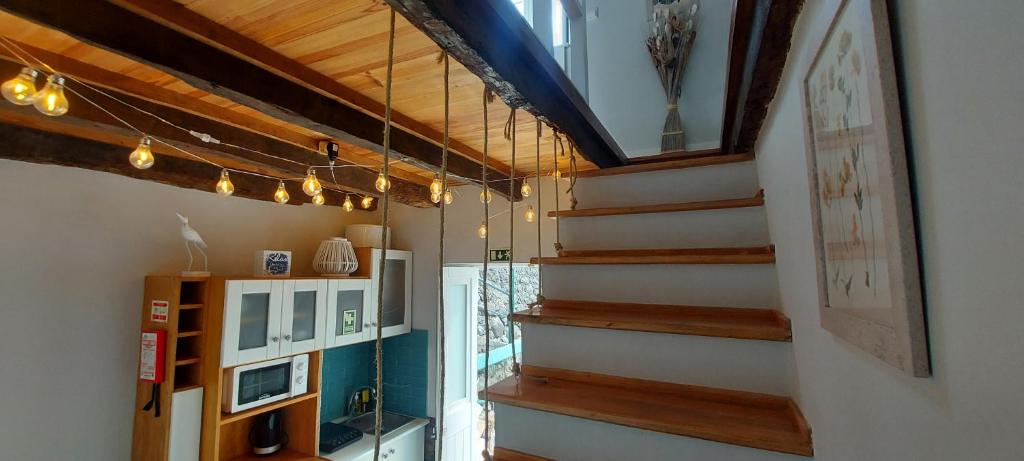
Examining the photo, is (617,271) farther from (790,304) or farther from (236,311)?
(236,311)

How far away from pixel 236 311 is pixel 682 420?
2416 mm

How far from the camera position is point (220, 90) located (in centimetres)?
138

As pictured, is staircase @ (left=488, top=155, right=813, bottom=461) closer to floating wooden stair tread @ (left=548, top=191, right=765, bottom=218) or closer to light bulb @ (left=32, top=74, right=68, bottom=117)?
floating wooden stair tread @ (left=548, top=191, right=765, bottom=218)

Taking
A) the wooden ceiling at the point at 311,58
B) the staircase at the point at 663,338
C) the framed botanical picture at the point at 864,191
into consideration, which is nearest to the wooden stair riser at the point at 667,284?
the staircase at the point at 663,338

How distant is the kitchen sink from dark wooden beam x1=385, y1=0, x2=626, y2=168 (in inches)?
112

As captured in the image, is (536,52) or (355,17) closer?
(536,52)

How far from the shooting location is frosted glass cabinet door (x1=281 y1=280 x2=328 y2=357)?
2592 mm

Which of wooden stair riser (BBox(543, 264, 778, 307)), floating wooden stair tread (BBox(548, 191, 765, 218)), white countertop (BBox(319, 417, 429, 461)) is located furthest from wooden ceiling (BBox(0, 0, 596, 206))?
white countertop (BBox(319, 417, 429, 461))

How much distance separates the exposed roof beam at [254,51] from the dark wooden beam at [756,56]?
36.8 inches

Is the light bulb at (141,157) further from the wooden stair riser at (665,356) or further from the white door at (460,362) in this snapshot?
the white door at (460,362)

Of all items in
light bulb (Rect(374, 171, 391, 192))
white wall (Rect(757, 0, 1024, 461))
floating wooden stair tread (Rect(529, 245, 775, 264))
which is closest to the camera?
white wall (Rect(757, 0, 1024, 461))

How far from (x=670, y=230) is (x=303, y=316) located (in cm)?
241

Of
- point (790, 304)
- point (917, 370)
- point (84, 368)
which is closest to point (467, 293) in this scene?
point (84, 368)

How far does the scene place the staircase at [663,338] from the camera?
3.22 feet
